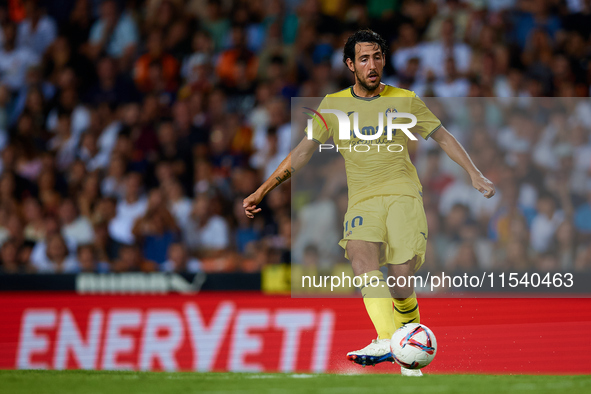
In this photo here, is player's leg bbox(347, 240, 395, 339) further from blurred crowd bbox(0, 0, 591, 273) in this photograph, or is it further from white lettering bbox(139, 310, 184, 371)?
white lettering bbox(139, 310, 184, 371)

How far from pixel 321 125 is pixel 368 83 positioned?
492mm

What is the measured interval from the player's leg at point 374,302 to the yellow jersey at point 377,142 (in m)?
0.43

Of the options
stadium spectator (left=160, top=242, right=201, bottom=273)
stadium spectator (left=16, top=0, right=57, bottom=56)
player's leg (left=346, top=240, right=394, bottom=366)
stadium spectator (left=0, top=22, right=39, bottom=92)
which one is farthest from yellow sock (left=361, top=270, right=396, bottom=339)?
stadium spectator (left=16, top=0, right=57, bottom=56)

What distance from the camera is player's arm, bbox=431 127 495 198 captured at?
19.2 feet

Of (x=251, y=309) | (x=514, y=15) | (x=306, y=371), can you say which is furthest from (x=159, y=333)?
(x=514, y=15)

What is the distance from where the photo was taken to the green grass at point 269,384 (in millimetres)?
5148

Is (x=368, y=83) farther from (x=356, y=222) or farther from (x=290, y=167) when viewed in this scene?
(x=356, y=222)

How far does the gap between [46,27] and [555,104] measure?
24.3 ft

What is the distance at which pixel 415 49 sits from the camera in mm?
9992

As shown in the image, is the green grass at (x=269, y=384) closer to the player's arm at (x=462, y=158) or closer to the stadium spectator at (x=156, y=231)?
the player's arm at (x=462, y=158)

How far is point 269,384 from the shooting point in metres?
5.60

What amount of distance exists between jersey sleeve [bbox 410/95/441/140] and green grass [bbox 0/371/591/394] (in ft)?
5.77

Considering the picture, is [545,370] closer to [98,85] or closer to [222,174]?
A: [222,174]

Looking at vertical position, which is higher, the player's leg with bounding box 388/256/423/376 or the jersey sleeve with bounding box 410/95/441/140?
the jersey sleeve with bounding box 410/95/441/140
